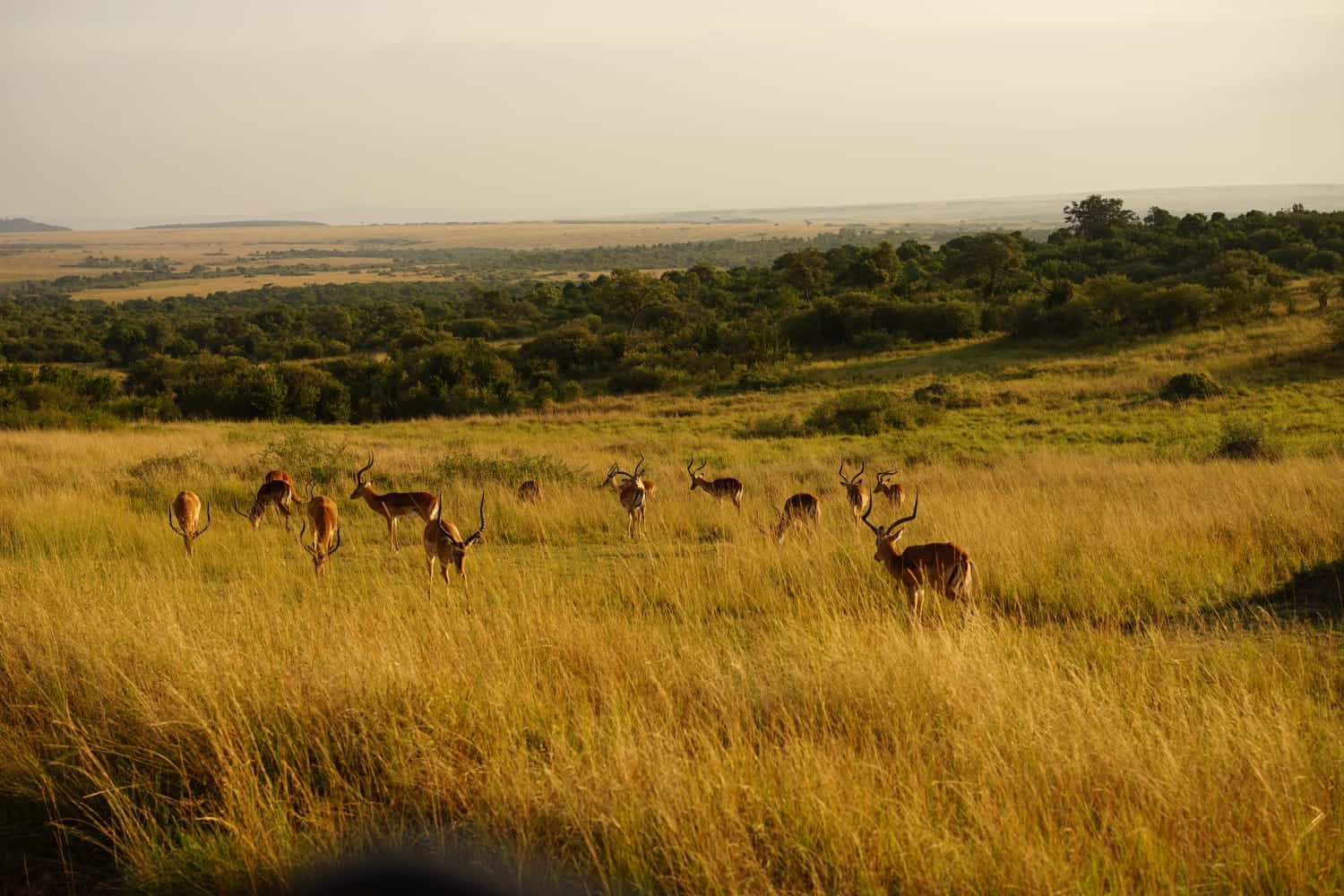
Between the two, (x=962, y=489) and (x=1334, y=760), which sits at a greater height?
(x=1334, y=760)

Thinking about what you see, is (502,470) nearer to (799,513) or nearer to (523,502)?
(523,502)

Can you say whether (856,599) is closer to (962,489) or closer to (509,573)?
(509,573)

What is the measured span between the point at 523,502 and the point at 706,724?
8826 mm

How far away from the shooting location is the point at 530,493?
12.9 metres

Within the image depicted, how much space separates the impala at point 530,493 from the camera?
505 inches

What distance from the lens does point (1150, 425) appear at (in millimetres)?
23969

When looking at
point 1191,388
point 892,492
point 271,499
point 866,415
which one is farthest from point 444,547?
point 1191,388

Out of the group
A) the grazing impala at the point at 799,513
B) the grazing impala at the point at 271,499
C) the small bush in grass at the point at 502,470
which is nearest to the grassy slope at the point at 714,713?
the grazing impala at the point at 799,513

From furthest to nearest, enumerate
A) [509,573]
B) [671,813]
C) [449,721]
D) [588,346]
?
1. [588,346]
2. [509,573]
3. [449,721]
4. [671,813]

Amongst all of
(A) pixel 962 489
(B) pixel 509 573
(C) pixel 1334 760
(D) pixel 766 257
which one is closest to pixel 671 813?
(C) pixel 1334 760

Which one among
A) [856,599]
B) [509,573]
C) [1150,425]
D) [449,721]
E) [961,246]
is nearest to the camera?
[449,721]

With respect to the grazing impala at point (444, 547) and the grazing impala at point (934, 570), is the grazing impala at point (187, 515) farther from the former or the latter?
the grazing impala at point (934, 570)

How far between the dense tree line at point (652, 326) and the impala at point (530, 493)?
67.6 ft

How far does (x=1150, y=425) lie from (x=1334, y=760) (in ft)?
73.8
